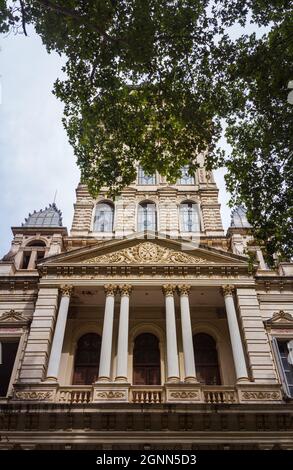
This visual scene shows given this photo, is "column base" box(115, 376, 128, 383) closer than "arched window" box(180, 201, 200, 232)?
Yes

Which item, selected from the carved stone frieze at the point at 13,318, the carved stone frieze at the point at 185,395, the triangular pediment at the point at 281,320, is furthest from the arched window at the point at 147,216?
the carved stone frieze at the point at 185,395

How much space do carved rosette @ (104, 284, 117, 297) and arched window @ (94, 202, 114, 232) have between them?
600 cm

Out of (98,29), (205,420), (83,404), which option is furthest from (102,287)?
(98,29)

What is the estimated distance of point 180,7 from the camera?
14.1 meters

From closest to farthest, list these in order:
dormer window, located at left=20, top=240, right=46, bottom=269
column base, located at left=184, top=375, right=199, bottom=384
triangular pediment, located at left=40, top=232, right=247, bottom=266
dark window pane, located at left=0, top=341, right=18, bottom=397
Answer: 1. column base, located at left=184, top=375, right=199, bottom=384
2. dark window pane, located at left=0, top=341, right=18, bottom=397
3. triangular pediment, located at left=40, top=232, right=247, bottom=266
4. dormer window, located at left=20, top=240, right=46, bottom=269

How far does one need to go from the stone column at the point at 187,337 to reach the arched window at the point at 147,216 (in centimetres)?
637

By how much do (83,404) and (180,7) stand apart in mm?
12810

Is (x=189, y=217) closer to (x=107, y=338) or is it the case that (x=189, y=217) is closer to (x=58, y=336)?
(x=107, y=338)

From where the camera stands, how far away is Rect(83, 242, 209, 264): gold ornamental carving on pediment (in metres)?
18.8

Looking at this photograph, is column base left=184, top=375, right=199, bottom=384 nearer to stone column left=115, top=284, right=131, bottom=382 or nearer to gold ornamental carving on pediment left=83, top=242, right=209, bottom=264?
stone column left=115, top=284, right=131, bottom=382

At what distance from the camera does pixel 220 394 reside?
15.1 meters

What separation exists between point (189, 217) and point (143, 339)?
8214mm

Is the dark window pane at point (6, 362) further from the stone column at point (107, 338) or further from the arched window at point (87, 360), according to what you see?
the stone column at point (107, 338)

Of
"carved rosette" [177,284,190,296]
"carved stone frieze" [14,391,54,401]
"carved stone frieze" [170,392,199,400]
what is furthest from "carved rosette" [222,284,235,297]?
"carved stone frieze" [14,391,54,401]
